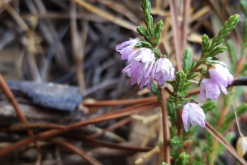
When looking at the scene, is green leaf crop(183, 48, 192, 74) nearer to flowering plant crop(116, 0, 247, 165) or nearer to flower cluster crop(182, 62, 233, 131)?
flowering plant crop(116, 0, 247, 165)

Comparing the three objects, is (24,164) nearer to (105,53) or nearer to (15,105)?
(15,105)

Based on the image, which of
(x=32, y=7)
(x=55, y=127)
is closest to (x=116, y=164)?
(x=55, y=127)

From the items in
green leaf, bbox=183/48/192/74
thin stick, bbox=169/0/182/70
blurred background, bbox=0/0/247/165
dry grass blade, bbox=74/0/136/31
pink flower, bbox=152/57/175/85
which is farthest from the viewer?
dry grass blade, bbox=74/0/136/31

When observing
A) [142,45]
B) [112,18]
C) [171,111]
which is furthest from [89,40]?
[142,45]

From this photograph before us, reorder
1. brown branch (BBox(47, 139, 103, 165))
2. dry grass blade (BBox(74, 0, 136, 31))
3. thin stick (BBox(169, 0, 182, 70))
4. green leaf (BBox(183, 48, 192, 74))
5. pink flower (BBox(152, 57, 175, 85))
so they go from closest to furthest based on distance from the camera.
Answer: pink flower (BBox(152, 57, 175, 85))
green leaf (BBox(183, 48, 192, 74))
thin stick (BBox(169, 0, 182, 70))
brown branch (BBox(47, 139, 103, 165))
dry grass blade (BBox(74, 0, 136, 31))

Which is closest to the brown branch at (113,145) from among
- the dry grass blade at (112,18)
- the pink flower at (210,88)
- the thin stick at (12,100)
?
the thin stick at (12,100)

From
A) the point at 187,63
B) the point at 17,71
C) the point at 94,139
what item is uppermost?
the point at 17,71

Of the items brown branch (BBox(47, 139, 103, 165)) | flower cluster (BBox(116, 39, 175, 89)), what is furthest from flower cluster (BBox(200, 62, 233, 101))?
brown branch (BBox(47, 139, 103, 165))
